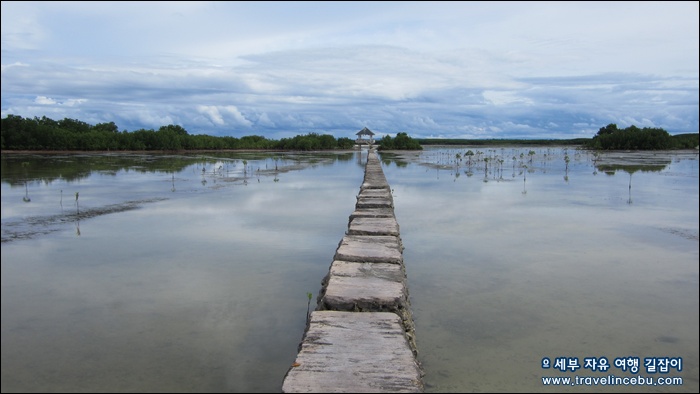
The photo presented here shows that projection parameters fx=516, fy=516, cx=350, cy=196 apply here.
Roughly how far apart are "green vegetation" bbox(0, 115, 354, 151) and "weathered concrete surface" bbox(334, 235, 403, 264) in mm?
44883

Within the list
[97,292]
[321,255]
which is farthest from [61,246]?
[321,255]

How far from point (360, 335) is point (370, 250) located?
2567 millimetres

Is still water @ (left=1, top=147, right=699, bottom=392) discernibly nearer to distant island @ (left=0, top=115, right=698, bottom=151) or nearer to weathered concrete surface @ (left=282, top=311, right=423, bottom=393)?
weathered concrete surface @ (left=282, top=311, right=423, bottom=393)

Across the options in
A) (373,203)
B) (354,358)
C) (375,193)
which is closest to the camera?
(354,358)

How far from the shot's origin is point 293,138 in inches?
2495

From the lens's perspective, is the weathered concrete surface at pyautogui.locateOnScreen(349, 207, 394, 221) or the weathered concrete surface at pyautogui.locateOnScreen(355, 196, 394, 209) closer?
the weathered concrete surface at pyautogui.locateOnScreen(349, 207, 394, 221)

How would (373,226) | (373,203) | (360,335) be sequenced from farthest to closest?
(373,203) < (373,226) < (360,335)

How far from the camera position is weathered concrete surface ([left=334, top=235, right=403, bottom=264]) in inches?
230

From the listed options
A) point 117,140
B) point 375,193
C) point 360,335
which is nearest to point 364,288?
point 360,335

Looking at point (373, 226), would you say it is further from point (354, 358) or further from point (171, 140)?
point (171, 140)

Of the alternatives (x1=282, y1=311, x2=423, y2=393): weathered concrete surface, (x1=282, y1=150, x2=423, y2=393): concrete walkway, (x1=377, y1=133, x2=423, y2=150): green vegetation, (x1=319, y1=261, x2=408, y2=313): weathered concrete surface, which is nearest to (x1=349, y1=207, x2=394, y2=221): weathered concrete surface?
(x1=282, y1=150, x2=423, y2=393): concrete walkway

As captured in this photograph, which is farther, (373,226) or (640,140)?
(640,140)

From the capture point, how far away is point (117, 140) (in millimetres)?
51531

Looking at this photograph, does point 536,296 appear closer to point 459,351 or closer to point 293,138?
point 459,351
